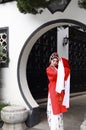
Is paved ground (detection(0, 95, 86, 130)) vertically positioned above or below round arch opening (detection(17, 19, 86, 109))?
below

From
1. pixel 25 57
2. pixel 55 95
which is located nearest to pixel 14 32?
pixel 25 57

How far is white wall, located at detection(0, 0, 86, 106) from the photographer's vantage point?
875 centimetres

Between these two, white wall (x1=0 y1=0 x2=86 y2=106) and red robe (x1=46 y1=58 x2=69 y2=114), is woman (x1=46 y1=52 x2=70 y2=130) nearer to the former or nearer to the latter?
red robe (x1=46 y1=58 x2=69 y2=114)

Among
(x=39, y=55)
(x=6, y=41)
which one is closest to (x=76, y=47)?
Result: (x=39, y=55)

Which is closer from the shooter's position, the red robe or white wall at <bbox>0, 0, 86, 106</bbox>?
the red robe

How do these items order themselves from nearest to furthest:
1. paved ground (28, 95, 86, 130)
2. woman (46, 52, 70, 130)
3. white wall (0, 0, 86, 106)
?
woman (46, 52, 70, 130) → paved ground (28, 95, 86, 130) → white wall (0, 0, 86, 106)

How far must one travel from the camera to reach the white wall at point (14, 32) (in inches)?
345

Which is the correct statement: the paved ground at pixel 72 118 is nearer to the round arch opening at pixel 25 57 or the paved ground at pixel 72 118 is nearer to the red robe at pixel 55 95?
the round arch opening at pixel 25 57

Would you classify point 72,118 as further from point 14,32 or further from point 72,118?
point 14,32

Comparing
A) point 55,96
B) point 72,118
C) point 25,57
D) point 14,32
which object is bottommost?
point 72,118

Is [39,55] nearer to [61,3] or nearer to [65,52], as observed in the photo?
[65,52]

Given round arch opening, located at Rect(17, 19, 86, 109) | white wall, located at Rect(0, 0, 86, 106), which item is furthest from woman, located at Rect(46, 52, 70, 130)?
white wall, located at Rect(0, 0, 86, 106)

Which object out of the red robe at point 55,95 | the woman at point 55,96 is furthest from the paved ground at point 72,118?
the red robe at point 55,95

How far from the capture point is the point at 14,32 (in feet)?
29.9
